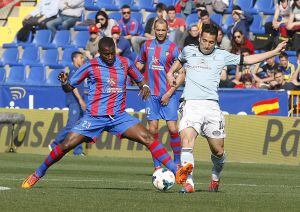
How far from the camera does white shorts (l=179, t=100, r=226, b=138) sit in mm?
12914

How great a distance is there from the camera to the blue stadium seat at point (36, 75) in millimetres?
28855

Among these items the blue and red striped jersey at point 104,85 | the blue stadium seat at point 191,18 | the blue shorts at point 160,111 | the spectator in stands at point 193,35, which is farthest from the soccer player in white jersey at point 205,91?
the blue stadium seat at point 191,18

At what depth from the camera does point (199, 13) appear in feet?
87.2

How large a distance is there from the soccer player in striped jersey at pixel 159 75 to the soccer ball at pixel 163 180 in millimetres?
3775

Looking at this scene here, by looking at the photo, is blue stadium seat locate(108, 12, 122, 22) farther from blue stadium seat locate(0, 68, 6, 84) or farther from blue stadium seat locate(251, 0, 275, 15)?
blue stadium seat locate(251, 0, 275, 15)

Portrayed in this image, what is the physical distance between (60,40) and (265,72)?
8051mm

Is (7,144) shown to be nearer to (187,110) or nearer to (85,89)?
(85,89)

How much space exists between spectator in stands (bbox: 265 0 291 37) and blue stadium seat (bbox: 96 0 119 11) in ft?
18.9

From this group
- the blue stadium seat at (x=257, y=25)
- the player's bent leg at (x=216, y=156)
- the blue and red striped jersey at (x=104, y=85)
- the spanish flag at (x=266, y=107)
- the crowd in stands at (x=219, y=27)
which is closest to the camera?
the player's bent leg at (x=216, y=156)

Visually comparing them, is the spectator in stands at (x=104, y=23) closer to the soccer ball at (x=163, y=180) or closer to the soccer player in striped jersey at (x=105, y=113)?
the soccer player in striped jersey at (x=105, y=113)

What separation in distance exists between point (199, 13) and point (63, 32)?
536cm

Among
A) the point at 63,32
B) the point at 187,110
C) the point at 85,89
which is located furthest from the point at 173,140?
the point at 63,32

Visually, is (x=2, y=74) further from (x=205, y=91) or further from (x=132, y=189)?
(x=205, y=91)

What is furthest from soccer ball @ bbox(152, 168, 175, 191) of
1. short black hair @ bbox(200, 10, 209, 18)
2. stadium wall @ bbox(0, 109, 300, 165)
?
short black hair @ bbox(200, 10, 209, 18)
